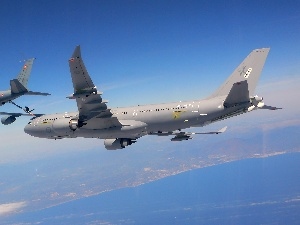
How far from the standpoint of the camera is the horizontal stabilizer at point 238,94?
23.9m

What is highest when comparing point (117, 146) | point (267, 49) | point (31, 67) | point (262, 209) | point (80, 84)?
point (31, 67)

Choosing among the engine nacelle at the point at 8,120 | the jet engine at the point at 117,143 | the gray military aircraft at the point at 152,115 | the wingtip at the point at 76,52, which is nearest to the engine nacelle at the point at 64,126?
the gray military aircraft at the point at 152,115

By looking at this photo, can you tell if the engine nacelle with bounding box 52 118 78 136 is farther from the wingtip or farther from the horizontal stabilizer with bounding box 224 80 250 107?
the horizontal stabilizer with bounding box 224 80 250 107

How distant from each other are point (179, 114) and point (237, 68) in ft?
25.6

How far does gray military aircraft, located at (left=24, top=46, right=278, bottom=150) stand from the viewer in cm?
2588

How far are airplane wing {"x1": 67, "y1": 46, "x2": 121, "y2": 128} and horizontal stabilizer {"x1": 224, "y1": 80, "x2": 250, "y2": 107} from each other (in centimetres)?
1122

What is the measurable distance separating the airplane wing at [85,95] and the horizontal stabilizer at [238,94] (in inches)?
442

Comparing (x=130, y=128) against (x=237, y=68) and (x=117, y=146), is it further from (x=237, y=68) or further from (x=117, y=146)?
(x=237, y=68)

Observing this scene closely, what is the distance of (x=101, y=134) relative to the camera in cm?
3117

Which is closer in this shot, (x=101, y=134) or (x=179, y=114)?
(x=179, y=114)

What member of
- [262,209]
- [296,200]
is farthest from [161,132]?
[296,200]

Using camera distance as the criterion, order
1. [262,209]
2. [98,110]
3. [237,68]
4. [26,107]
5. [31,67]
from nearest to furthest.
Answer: [98,110] < [237,68] < [26,107] < [31,67] < [262,209]

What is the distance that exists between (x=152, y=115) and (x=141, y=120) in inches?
51.9

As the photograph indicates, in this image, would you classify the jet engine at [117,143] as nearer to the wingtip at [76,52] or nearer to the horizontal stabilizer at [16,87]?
the wingtip at [76,52]
